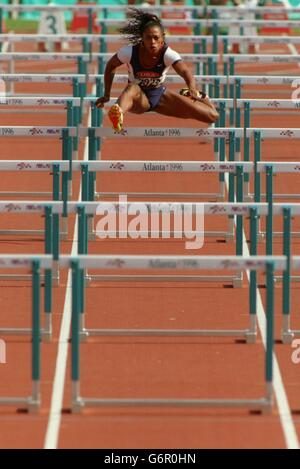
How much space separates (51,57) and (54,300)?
6.53 m

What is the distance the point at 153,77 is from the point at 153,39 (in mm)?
397

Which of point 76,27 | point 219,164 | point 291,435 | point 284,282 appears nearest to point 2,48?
point 76,27

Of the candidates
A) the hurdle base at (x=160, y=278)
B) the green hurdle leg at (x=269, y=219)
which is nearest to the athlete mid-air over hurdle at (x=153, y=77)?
the green hurdle leg at (x=269, y=219)

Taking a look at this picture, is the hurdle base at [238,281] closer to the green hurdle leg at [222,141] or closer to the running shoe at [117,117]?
the running shoe at [117,117]

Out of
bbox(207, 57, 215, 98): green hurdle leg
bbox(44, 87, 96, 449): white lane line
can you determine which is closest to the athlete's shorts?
bbox(44, 87, 96, 449): white lane line

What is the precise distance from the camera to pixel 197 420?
11.1m

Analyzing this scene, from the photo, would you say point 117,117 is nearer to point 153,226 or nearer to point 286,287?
point 153,226

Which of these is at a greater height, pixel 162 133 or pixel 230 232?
pixel 162 133

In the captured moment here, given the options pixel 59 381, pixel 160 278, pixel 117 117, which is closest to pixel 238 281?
pixel 160 278

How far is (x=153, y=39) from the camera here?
48.4 feet

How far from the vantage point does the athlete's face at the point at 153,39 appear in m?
14.8

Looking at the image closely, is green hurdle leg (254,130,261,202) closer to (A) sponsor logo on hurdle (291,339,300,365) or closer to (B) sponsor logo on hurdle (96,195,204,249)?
(B) sponsor logo on hurdle (96,195,204,249)

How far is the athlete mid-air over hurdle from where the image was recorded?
14.8m

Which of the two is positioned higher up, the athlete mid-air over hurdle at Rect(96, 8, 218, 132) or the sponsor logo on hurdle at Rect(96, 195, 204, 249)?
the athlete mid-air over hurdle at Rect(96, 8, 218, 132)
